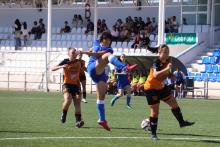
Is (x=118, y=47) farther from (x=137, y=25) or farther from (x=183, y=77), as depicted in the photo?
(x=183, y=77)

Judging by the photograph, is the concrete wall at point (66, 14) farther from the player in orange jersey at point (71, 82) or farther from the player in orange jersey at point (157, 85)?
the player in orange jersey at point (157, 85)

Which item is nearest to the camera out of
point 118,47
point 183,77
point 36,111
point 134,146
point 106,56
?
point 134,146

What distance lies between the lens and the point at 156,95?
45.4 ft

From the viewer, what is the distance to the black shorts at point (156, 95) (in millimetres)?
13795

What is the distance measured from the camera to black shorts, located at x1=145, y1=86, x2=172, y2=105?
13795 millimetres

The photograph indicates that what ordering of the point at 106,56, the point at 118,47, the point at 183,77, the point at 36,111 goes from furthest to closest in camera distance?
the point at 118,47
the point at 183,77
the point at 36,111
the point at 106,56

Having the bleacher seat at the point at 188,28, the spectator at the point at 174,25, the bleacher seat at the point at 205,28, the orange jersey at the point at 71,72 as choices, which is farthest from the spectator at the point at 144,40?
the orange jersey at the point at 71,72

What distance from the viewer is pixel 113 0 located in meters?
50.4

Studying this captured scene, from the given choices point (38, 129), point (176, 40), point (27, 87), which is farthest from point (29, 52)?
point (38, 129)

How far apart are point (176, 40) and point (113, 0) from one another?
10.5 metres

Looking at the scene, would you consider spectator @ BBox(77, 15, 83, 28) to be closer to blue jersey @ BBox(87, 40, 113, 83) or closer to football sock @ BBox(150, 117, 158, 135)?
blue jersey @ BBox(87, 40, 113, 83)

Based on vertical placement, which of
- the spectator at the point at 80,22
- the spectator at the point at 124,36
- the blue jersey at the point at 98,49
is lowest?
the blue jersey at the point at 98,49

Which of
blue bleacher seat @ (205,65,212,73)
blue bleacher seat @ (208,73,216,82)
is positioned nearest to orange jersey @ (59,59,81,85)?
blue bleacher seat @ (208,73,216,82)

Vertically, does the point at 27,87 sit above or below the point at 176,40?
below
